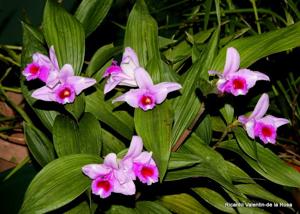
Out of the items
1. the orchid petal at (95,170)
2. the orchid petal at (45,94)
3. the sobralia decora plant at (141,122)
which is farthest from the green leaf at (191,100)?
the orchid petal at (45,94)

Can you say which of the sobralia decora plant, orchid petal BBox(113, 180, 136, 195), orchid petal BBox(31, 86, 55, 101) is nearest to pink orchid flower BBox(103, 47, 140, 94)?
the sobralia decora plant

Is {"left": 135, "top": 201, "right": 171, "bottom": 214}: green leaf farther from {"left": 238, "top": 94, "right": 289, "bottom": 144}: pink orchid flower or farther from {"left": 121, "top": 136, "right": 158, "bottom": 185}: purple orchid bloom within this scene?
{"left": 238, "top": 94, "right": 289, "bottom": 144}: pink orchid flower

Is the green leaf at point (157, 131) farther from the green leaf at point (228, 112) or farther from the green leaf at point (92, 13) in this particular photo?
the green leaf at point (92, 13)

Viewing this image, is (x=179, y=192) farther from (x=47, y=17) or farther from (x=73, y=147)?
(x=47, y=17)

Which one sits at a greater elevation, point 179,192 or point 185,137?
point 185,137

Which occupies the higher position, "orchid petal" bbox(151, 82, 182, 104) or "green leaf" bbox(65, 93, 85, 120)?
"orchid petal" bbox(151, 82, 182, 104)

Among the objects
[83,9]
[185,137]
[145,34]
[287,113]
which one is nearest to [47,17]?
[83,9]
